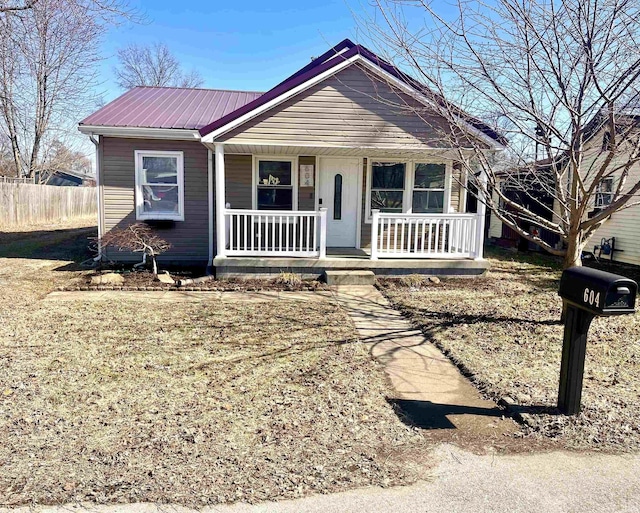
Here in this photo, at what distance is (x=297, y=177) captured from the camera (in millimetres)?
10359

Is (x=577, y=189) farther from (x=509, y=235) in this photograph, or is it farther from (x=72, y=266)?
(x=509, y=235)

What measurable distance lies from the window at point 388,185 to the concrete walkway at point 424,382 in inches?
173

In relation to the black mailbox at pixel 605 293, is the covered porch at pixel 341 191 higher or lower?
higher

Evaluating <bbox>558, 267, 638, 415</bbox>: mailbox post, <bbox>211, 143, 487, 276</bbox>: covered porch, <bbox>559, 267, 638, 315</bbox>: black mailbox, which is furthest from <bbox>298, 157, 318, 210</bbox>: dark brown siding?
<bbox>559, 267, 638, 315</bbox>: black mailbox

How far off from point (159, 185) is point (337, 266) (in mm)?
4406

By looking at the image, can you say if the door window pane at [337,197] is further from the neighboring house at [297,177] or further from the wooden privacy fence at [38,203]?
the wooden privacy fence at [38,203]

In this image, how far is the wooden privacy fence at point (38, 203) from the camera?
1827cm

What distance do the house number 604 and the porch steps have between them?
548 cm

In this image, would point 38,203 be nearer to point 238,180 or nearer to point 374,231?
point 238,180

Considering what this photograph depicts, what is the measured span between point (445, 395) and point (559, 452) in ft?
3.39

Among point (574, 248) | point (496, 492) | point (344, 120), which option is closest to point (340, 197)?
point (344, 120)

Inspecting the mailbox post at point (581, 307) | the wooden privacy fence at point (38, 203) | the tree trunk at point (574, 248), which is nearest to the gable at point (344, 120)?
the tree trunk at point (574, 248)

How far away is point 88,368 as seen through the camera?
14.1ft

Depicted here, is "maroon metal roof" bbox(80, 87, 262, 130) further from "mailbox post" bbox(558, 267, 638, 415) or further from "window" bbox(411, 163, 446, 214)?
"mailbox post" bbox(558, 267, 638, 415)
